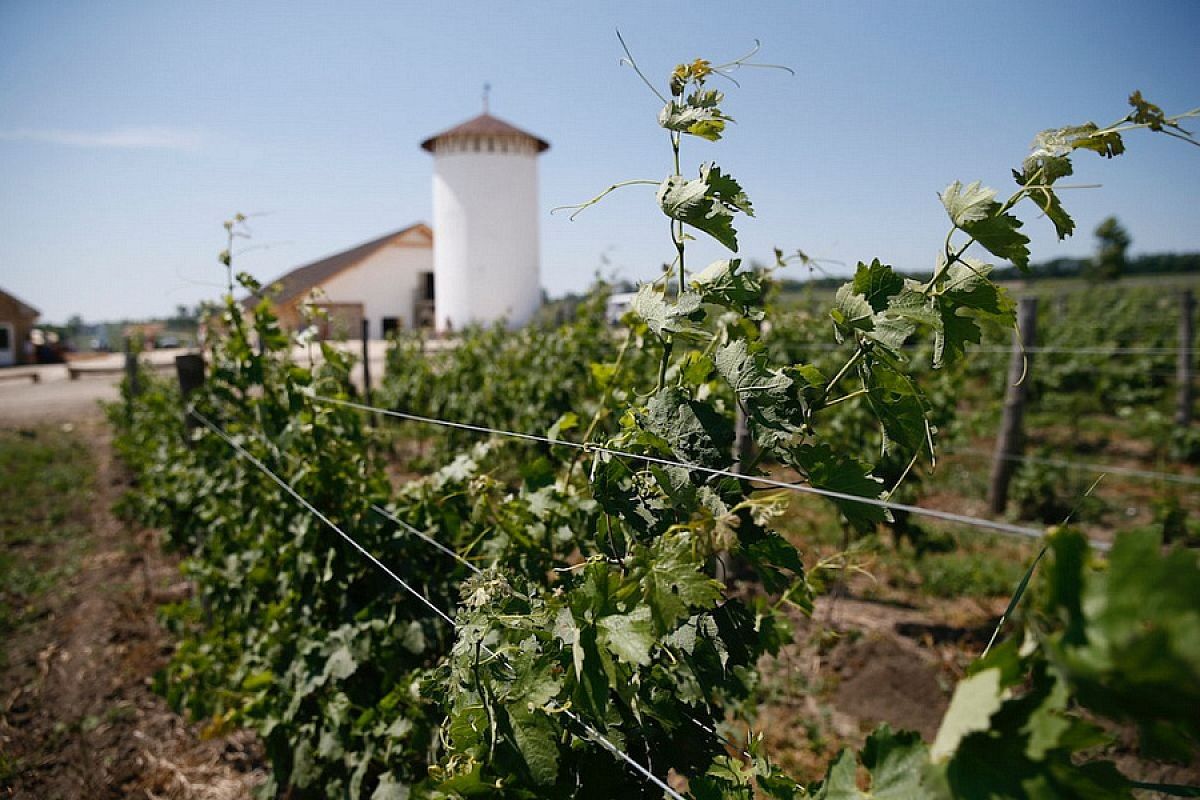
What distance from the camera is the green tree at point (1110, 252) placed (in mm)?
45312

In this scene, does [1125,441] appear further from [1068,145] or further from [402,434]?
[1068,145]

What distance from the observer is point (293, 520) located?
2.63m

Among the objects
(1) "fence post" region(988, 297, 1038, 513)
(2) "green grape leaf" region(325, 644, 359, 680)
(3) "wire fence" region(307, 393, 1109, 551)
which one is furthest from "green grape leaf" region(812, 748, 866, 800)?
(1) "fence post" region(988, 297, 1038, 513)

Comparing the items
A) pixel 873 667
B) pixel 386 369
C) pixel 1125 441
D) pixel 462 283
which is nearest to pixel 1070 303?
pixel 1125 441

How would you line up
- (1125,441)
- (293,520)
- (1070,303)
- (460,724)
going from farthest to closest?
(1070,303), (1125,441), (293,520), (460,724)

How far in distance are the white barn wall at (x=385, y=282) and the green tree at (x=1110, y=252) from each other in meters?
40.7

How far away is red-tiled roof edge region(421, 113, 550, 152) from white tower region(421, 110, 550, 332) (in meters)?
0.04

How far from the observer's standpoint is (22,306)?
34.2 metres

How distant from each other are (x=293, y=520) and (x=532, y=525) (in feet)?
3.92

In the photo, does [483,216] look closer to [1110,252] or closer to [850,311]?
[850,311]

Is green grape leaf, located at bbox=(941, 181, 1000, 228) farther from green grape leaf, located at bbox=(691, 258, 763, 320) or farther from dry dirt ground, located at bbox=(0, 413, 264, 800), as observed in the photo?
dry dirt ground, located at bbox=(0, 413, 264, 800)

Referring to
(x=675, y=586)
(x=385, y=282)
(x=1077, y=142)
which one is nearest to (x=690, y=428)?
(x=675, y=586)

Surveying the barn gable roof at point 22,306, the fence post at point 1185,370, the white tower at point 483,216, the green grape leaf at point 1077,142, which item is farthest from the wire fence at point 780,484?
the barn gable roof at point 22,306

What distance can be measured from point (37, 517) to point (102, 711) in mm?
4202
